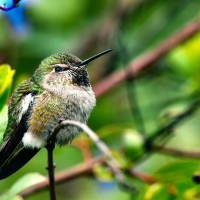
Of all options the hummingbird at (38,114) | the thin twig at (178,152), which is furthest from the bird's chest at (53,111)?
the thin twig at (178,152)

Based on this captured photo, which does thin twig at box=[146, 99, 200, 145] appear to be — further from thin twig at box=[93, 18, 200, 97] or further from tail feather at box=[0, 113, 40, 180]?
tail feather at box=[0, 113, 40, 180]

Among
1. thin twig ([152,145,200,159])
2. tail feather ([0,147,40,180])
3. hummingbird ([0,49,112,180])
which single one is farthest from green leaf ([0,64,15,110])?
thin twig ([152,145,200,159])

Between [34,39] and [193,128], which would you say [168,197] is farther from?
[34,39]

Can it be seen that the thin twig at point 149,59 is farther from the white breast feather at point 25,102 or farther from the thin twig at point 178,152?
the white breast feather at point 25,102

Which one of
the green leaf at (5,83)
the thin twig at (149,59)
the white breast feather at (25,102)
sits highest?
the thin twig at (149,59)

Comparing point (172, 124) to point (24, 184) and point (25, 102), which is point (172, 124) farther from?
point (24, 184)
